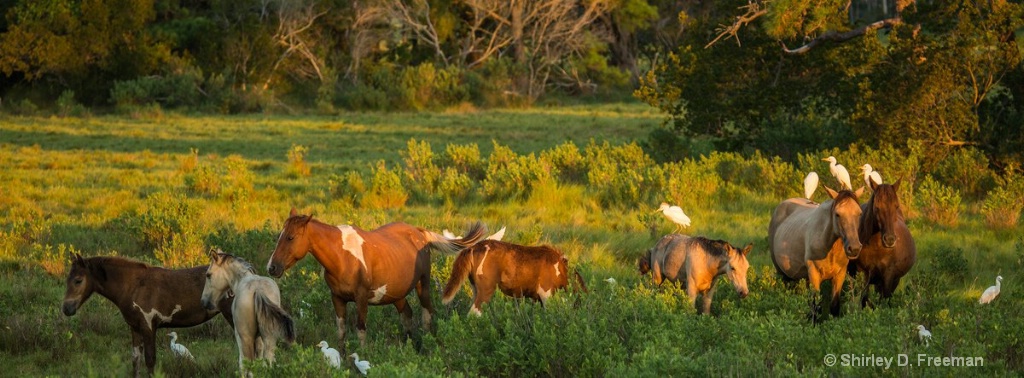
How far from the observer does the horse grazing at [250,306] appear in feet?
22.8

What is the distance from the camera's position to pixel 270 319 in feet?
22.7

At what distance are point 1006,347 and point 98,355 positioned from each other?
685 centimetres

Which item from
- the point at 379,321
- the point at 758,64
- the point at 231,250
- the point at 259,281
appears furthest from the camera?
the point at 758,64

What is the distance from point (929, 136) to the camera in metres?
15.1

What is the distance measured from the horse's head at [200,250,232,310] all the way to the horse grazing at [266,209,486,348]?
1.08 feet

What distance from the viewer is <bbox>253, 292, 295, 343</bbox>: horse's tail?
6.93 metres

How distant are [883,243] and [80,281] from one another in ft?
20.1

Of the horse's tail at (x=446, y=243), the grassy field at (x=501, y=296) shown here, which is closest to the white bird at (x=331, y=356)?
the grassy field at (x=501, y=296)

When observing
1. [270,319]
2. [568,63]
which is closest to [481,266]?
[270,319]

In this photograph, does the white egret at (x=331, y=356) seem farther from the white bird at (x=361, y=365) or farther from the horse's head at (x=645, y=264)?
the horse's head at (x=645, y=264)

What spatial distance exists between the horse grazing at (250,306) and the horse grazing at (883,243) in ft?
15.5

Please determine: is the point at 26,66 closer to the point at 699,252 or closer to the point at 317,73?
the point at 317,73

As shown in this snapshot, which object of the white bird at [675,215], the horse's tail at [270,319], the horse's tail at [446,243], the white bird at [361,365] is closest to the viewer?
the horse's tail at [270,319]

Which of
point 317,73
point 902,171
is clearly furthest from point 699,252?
point 317,73
